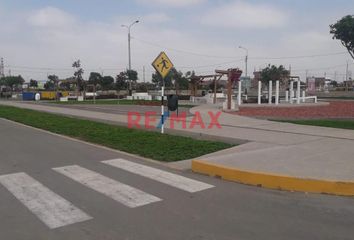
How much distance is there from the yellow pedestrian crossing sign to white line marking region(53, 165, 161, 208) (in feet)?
22.7

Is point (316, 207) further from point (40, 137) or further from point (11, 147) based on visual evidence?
point (40, 137)

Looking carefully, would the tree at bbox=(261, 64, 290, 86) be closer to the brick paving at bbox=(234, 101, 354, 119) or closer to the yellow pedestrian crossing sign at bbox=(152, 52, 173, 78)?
the brick paving at bbox=(234, 101, 354, 119)

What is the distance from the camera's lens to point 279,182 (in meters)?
6.91

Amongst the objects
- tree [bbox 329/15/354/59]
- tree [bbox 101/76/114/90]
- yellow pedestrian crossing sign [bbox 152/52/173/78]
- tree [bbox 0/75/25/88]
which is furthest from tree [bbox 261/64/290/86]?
yellow pedestrian crossing sign [bbox 152/52/173/78]

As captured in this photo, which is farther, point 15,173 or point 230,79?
point 230,79

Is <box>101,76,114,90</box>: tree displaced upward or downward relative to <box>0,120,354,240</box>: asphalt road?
upward

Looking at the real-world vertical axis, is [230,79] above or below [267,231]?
above

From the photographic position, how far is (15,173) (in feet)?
27.0

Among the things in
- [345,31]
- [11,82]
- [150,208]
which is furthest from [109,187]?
[11,82]

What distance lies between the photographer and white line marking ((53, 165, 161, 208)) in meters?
6.15

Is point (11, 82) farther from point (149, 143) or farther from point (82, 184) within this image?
point (82, 184)

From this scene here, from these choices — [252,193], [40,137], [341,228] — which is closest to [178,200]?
[252,193]

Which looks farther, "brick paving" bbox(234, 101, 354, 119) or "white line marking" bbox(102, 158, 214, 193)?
"brick paving" bbox(234, 101, 354, 119)

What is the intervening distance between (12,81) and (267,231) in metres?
127
